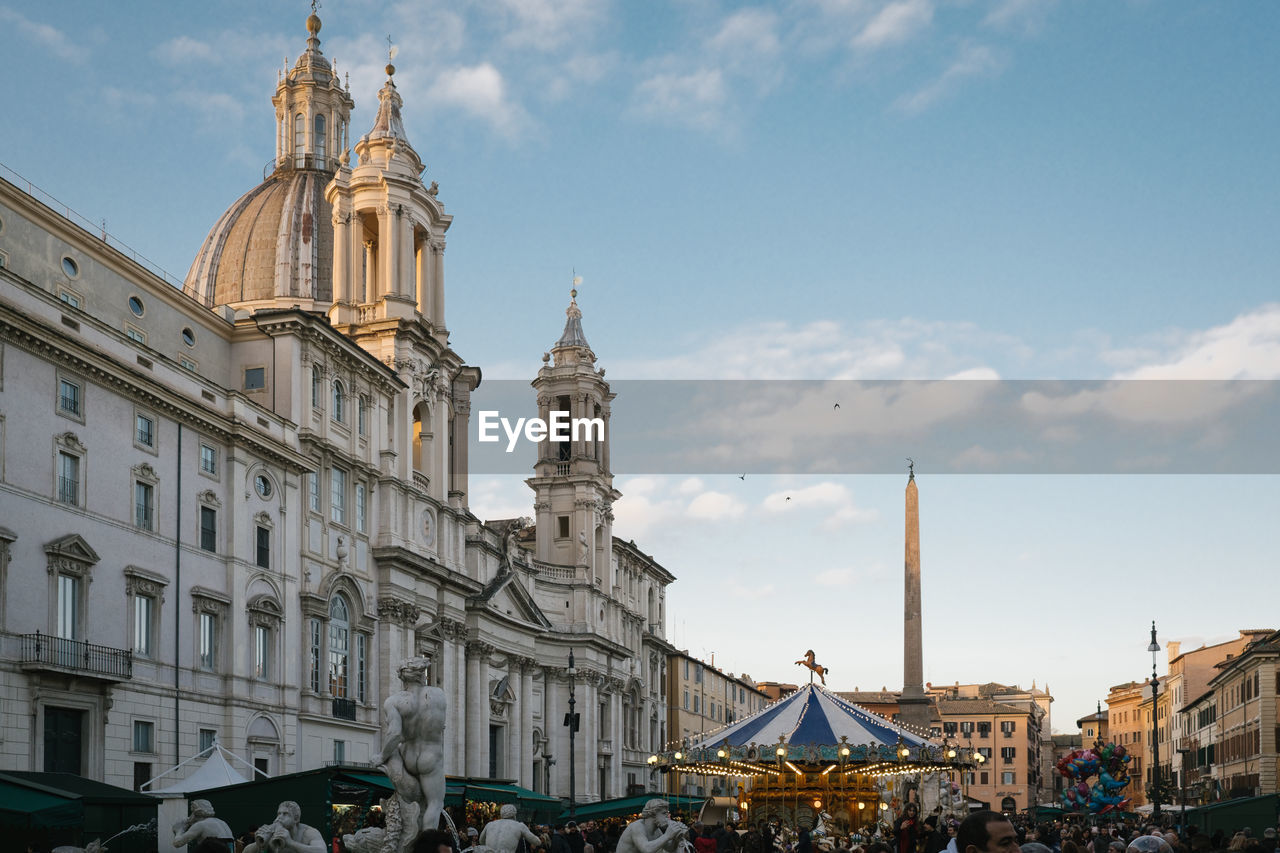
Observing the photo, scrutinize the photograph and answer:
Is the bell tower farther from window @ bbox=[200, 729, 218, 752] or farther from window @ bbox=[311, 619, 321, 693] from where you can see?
window @ bbox=[200, 729, 218, 752]

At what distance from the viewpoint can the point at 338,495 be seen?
4616 centimetres

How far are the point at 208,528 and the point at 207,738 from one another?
16.9 feet

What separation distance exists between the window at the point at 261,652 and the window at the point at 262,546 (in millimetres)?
1693

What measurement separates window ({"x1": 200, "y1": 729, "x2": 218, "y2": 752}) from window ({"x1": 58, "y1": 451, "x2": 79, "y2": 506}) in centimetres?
738

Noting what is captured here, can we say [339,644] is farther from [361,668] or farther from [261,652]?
[261,652]

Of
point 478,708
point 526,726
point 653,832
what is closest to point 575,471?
point 526,726

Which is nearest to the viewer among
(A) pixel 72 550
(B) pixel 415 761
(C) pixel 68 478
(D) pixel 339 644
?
(B) pixel 415 761

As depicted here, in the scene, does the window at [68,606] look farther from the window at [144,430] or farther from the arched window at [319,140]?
the arched window at [319,140]

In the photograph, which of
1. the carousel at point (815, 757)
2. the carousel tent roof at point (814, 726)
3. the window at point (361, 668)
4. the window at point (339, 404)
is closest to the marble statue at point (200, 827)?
the carousel at point (815, 757)

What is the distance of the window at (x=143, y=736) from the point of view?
34344 mm

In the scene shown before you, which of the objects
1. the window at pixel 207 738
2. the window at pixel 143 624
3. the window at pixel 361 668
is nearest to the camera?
the window at pixel 143 624

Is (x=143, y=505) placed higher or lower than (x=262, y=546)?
higher

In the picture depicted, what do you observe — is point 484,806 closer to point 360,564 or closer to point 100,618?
point 360,564

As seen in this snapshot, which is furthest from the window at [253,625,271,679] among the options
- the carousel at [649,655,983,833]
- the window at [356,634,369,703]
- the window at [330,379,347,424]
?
the carousel at [649,655,983,833]
